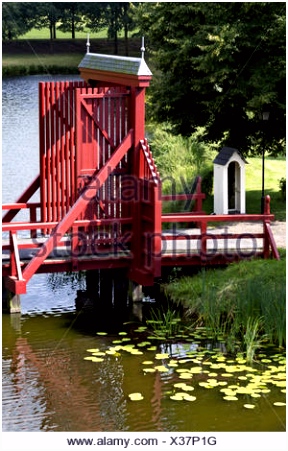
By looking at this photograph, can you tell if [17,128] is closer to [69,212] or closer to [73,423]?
[69,212]

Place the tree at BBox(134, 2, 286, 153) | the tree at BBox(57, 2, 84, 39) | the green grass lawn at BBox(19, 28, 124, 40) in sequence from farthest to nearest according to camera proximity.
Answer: the green grass lawn at BBox(19, 28, 124, 40) → the tree at BBox(57, 2, 84, 39) → the tree at BBox(134, 2, 286, 153)

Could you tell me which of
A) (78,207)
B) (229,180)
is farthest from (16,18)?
(78,207)

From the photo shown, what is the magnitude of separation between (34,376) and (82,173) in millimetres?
4276

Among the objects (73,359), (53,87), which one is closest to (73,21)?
(53,87)

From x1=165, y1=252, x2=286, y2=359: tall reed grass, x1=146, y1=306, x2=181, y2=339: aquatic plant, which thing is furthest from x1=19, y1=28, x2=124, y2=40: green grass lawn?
x1=146, y1=306, x2=181, y2=339: aquatic plant

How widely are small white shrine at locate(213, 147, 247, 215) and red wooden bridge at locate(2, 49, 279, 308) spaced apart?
10.4ft

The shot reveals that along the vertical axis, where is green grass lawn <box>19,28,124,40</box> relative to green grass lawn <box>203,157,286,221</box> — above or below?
above

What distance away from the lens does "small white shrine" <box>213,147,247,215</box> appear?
2147 cm

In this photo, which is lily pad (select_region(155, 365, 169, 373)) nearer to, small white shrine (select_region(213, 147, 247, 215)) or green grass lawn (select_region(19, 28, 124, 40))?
small white shrine (select_region(213, 147, 247, 215))

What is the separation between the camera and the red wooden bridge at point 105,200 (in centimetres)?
1694

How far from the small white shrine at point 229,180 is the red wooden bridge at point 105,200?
3.16m

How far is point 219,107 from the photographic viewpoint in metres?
21.2

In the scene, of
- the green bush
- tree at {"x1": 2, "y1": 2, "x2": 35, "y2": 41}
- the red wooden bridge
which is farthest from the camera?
tree at {"x1": 2, "y1": 2, "x2": 35, "y2": 41}

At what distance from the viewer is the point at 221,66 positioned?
20812mm
